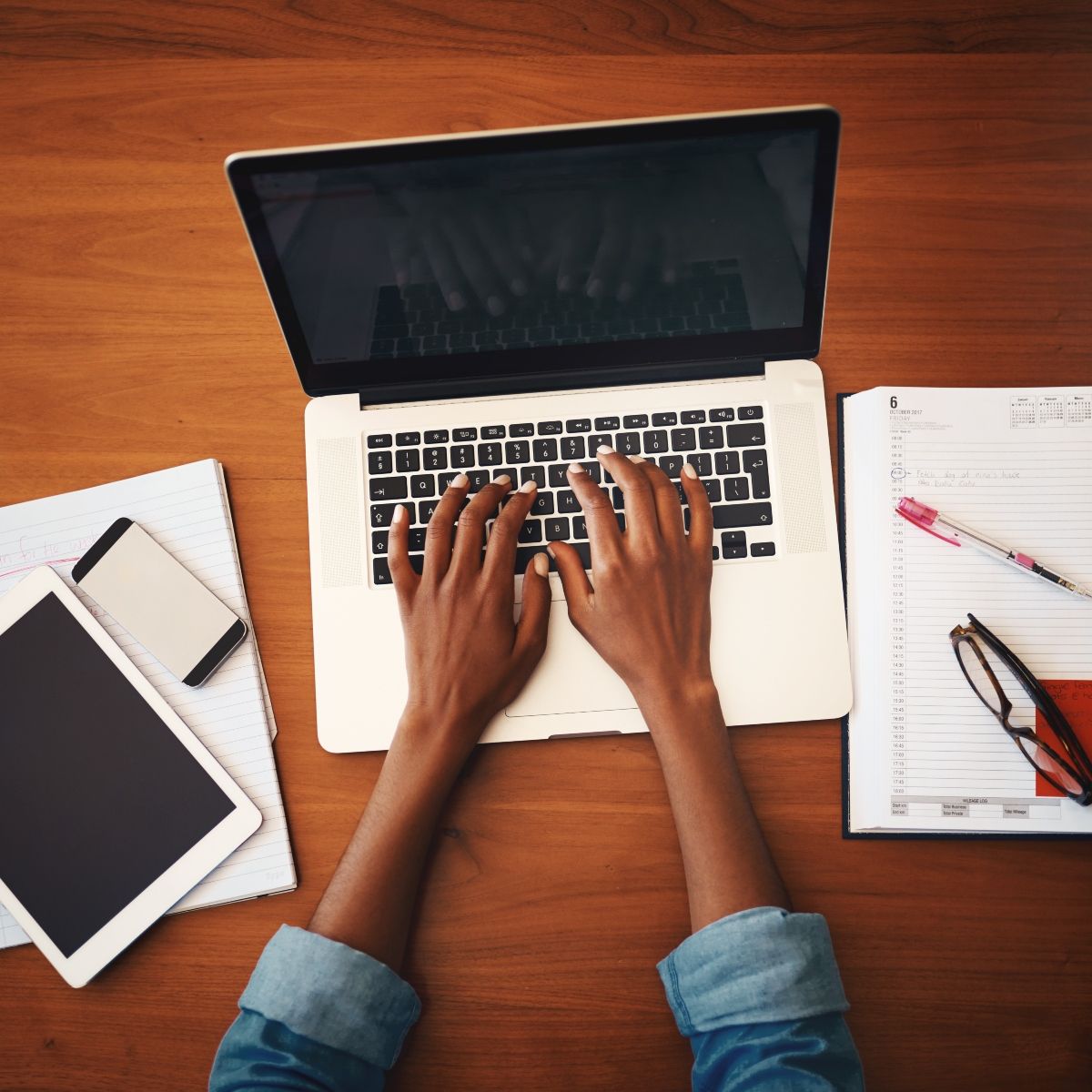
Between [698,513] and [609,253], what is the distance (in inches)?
9.5

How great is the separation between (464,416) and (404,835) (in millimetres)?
385

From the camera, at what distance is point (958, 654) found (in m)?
0.71

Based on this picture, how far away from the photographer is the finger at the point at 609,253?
0.62 m

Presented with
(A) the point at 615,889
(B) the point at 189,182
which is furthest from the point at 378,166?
(A) the point at 615,889

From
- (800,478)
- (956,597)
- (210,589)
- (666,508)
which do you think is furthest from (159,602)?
(956,597)

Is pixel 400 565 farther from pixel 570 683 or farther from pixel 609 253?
pixel 609 253

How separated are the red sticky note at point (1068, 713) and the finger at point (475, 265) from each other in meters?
0.59

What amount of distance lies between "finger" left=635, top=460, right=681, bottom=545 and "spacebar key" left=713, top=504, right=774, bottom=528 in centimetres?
4

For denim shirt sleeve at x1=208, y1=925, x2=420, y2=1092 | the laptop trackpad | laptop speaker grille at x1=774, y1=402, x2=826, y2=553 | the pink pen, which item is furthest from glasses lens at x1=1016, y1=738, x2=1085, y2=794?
denim shirt sleeve at x1=208, y1=925, x2=420, y2=1092

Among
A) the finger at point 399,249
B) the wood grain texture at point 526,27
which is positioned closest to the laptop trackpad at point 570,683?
the finger at point 399,249

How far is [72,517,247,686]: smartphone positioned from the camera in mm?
750

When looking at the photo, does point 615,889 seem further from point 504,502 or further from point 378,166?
point 378,166

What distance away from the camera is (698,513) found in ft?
2.41

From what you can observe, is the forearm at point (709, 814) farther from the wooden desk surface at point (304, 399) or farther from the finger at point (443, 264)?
the finger at point (443, 264)
